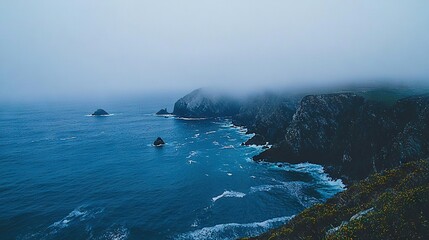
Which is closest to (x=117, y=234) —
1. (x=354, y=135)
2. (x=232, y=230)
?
(x=232, y=230)

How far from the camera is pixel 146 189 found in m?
77.5

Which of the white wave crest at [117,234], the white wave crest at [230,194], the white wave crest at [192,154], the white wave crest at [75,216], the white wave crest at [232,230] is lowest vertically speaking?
the white wave crest at [232,230]

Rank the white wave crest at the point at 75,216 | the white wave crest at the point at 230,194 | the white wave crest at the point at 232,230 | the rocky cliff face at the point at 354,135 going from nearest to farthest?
the white wave crest at the point at 232,230 → the white wave crest at the point at 75,216 → the rocky cliff face at the point at 354,135 → the white wave crest at the point at 230,194

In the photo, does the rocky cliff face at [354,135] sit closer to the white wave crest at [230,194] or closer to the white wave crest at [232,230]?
the white wave crest at [230,194]

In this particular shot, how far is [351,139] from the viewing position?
278 ft

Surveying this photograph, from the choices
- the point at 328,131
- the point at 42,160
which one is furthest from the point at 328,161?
the point at 42,160

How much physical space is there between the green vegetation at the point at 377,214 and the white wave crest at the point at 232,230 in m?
16.0

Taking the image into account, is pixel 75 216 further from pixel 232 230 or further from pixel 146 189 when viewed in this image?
pixel 232 230

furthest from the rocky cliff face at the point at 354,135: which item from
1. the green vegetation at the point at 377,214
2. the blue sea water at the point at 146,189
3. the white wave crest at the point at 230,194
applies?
the green vegetation at the point at 377,214

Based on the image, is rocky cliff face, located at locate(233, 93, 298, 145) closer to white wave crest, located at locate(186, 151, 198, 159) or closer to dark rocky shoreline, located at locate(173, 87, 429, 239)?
dark rocky shoreline, located at locate(173, 87, 429, 239)

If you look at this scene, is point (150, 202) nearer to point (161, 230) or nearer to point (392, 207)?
point (161, 230)

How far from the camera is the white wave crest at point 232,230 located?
2127 inches

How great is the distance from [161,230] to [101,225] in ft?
38.5

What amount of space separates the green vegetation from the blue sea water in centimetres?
2361
